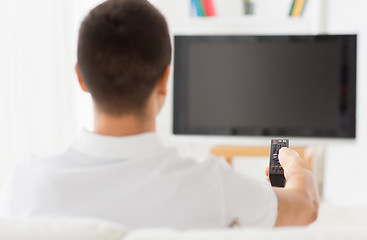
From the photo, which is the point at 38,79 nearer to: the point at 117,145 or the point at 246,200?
the point at 117,145

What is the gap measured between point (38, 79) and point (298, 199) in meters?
2.13

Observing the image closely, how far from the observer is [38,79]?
265 cm

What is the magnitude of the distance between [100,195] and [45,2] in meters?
2.22

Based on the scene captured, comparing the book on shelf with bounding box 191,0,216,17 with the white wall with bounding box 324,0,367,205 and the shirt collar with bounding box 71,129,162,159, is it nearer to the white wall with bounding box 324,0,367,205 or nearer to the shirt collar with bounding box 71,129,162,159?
the white wall with bounding box 324,0,367,205

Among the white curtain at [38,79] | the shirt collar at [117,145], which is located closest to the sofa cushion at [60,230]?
the shirt collar at [117,145]

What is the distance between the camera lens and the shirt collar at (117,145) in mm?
751

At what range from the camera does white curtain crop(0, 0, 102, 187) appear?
2.53 m

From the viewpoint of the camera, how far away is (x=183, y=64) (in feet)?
8.86

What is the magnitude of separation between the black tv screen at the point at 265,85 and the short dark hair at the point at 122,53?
1889mm

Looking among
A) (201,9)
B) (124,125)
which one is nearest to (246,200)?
(124,125)

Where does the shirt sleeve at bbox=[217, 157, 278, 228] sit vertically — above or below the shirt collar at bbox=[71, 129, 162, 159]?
below

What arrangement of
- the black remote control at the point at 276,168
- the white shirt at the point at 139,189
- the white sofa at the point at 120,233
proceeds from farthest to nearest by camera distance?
the black remote control at the point at 276,168 → the white shirt at the point at 139,189 → the white sofa at the point at 120,233

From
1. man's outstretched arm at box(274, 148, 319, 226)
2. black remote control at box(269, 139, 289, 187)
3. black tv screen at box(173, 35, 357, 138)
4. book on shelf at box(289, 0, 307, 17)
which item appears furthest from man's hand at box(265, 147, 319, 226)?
book on shelf at box(289, 0, 307, 17)

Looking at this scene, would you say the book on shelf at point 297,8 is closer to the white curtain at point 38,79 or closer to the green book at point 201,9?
the green book at point 201,9
